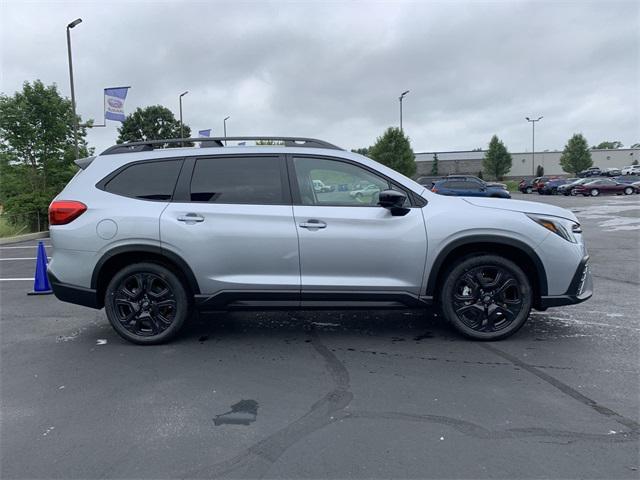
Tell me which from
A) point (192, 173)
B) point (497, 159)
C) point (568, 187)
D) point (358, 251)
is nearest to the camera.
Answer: point (358, 251)

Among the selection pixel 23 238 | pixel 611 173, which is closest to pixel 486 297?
pixel 23 238

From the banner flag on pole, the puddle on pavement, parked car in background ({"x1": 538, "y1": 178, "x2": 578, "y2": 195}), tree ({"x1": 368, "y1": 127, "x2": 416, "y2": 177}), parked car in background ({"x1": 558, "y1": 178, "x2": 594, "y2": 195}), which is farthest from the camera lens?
tree ({"x1": 368, "y1": 127, "x2": 416, "y2": 177})

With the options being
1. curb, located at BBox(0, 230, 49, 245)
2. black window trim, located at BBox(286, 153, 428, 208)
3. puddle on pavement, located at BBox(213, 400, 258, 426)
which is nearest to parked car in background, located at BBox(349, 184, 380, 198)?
black window trim, located at BBox(286, 153, 428, 208)

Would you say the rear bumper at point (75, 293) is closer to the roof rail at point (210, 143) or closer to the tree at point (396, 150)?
the roof rail at point (210, 143)

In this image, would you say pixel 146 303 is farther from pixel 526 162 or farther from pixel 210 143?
pixel 526 162

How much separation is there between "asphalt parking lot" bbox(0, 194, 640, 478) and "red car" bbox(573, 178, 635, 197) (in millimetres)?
38025

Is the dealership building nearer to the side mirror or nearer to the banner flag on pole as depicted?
the banner flag on pole

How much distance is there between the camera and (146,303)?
4531 millimetres

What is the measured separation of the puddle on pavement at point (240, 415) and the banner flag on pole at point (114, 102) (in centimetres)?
1731

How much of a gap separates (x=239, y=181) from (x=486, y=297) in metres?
2.57

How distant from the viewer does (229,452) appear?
9.05ft

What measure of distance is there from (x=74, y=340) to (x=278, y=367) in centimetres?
233

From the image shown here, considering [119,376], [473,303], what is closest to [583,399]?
[473,303]

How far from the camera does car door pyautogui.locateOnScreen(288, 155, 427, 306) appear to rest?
14.1 ft
